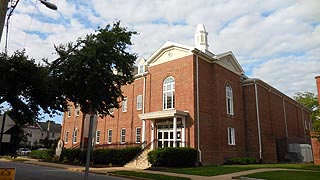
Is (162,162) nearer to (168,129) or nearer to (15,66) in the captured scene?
(168,129)

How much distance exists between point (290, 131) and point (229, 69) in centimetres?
1654

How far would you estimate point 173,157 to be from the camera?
24422 mm

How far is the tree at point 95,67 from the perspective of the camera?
50.4 feet

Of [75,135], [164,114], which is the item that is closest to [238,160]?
[164,114]

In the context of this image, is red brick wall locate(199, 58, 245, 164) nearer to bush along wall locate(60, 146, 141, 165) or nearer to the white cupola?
the white cupola

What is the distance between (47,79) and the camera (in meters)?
13.9

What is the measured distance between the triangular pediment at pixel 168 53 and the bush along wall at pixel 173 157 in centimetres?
920

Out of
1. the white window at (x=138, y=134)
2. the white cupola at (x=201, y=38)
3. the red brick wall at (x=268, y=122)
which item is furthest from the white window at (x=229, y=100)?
the white window at (x=138, y=134)

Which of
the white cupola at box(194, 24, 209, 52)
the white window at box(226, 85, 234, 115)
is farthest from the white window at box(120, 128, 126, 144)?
the white cupola at box(194, 24, 209, 52)

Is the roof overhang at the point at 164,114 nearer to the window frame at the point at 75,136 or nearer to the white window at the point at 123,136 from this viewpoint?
the white window at the point at 123,136

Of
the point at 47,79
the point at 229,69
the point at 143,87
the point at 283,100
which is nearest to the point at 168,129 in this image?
the point at 143,87

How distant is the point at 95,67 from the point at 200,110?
14.5m

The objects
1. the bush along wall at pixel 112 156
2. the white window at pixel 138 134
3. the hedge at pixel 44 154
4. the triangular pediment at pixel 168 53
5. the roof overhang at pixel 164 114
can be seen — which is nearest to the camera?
the roof overhang at pixel 164 114

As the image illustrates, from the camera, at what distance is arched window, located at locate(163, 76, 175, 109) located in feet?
97.0
